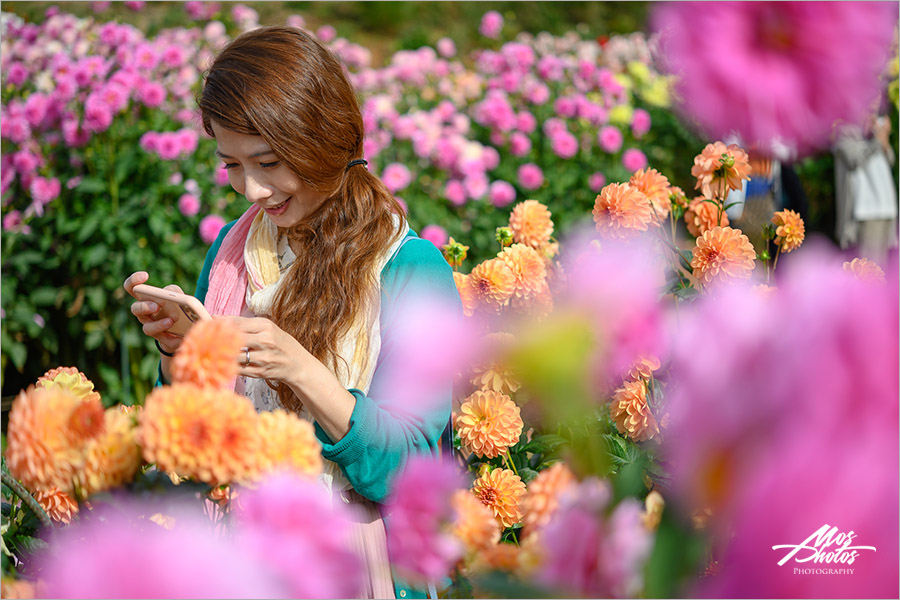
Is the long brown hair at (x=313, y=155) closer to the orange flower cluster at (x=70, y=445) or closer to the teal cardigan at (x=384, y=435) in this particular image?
the teal cardigan at (x=384, y=435)

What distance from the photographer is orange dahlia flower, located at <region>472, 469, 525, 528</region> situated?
40.0 inches

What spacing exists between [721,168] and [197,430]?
1.15 m

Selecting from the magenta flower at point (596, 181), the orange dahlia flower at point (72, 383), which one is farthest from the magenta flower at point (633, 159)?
the orange dahlia flower at point (72, 383)

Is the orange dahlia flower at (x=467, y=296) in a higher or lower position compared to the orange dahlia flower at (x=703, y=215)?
lower

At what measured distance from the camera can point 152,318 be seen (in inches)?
46.8

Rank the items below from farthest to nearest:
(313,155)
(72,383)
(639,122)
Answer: (639,122) < (313,155) < (72,383)

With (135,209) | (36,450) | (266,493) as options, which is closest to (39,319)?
(135,209)

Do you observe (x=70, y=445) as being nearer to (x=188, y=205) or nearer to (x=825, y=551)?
(x=825, y=551)

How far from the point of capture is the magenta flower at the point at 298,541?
Result: 359mm

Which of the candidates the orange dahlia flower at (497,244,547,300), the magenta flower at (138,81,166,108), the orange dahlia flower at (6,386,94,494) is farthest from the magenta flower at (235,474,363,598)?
the magenta flower at (138,81,166,108)

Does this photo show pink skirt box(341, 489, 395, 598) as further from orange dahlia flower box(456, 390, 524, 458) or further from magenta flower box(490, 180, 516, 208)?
magenta flower box(490, 180, 516, 208)

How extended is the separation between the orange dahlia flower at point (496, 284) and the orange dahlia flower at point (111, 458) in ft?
3.24

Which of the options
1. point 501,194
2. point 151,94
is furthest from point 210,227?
point 501,194

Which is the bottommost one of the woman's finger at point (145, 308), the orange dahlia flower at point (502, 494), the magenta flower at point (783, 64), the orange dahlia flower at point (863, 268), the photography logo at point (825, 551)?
the orange dahlia flower at point (502, 494)
